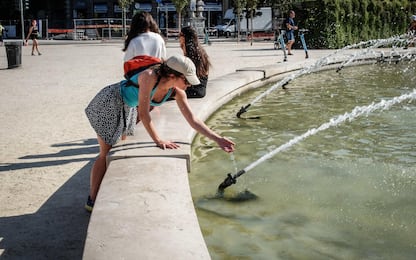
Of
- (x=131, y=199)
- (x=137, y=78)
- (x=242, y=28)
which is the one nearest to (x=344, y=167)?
(x=137, y=78)

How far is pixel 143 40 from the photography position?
546 centimetres

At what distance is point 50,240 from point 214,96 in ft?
14.6

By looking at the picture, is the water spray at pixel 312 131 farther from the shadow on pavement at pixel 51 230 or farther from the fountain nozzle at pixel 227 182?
the shadow on pavement at pixel 51 230

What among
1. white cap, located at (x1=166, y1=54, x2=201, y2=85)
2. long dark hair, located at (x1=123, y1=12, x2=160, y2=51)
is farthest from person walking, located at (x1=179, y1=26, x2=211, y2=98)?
white cap, located at (x1=166, y1=54, x2=201, y2=85)

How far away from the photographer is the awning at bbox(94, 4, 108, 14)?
57812 mm

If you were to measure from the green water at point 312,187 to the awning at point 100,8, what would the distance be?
52.9 m

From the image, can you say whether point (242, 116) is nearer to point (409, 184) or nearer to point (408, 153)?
point (408, 153)

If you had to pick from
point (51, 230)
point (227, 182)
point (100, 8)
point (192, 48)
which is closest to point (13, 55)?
point (192, 48)

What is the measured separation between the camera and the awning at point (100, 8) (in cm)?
5781

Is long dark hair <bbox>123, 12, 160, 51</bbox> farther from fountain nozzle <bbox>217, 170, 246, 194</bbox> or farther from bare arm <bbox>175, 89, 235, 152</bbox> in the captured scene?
fountain nozzle <bbox>217, 170, 246, 194</bbox>

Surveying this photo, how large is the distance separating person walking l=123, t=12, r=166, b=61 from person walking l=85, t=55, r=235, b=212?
1.27m

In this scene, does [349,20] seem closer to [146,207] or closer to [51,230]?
[51,230]

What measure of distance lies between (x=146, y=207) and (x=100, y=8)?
57.9 meters

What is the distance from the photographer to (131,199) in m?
3.07
